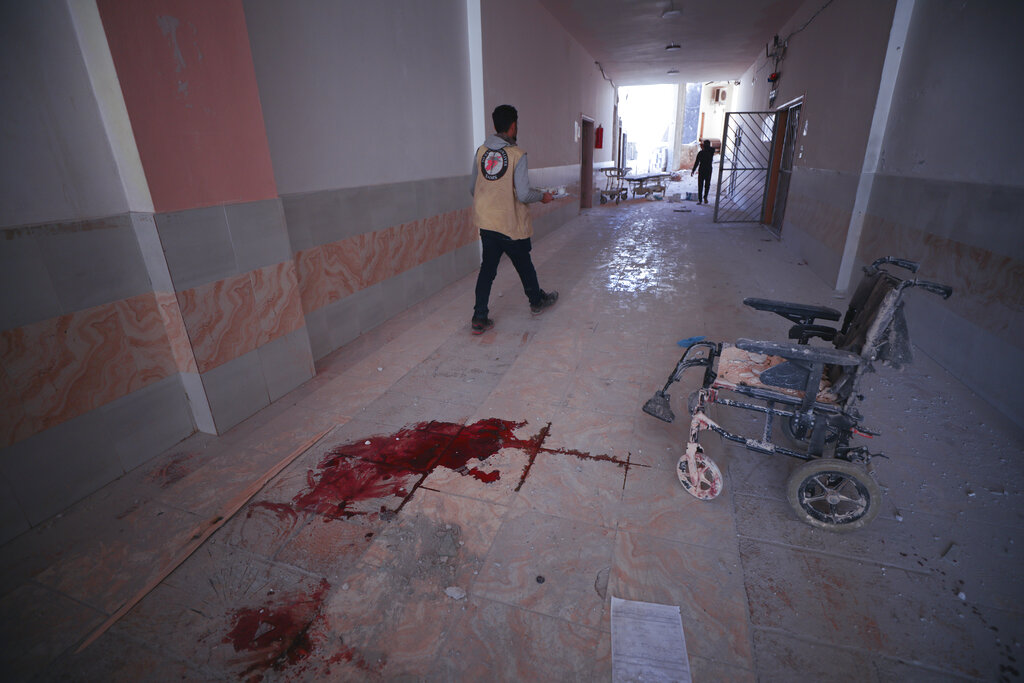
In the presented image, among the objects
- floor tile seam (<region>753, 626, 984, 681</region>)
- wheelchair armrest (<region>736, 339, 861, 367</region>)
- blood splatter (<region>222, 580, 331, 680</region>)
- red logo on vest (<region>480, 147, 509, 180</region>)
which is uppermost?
red logo on vest (<region>480, 147, 509, 180</region>)

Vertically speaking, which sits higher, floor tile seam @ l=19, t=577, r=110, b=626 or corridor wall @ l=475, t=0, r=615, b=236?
corridor wall @ l=475, t=0, r=615, b=236

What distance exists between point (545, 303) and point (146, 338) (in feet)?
10.2

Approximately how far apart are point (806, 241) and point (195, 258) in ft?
23.5

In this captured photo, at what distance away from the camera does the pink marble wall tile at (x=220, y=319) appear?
249cm

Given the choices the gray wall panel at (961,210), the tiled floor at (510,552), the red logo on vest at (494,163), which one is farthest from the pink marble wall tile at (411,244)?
the gray wall panel at (961,210)

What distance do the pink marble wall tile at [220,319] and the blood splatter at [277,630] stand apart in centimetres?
144

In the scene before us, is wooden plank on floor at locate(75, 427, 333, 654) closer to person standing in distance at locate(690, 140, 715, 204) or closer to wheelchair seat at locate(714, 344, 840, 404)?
wheelchair seat at locate(714, 344, 840, 404)

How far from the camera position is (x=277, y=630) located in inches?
63.5

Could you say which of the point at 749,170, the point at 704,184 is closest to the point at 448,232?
the point at 749,170

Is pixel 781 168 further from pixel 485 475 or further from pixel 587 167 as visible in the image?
pixel 485 475

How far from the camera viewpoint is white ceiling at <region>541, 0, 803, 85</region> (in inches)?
298

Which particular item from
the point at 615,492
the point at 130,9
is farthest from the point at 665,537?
the point at 130,9

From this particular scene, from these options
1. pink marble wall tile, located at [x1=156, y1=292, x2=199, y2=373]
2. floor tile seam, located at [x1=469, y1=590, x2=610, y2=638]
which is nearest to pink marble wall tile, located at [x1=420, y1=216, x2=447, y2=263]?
pink marble wall tile, located at [x1=156, y1=292, x2=199, y2=373]

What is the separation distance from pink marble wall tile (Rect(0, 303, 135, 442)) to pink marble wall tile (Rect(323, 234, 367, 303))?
1503 mm
